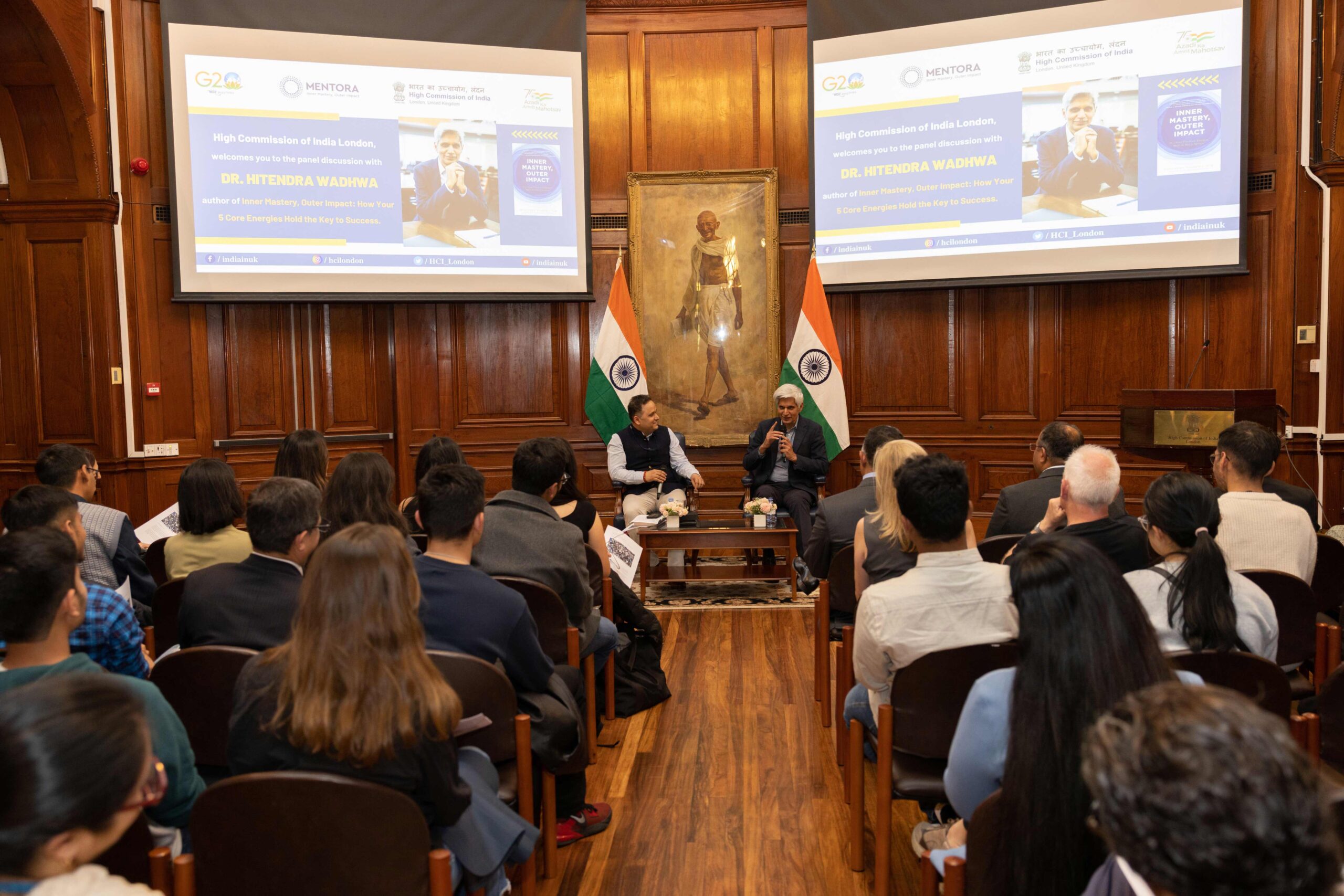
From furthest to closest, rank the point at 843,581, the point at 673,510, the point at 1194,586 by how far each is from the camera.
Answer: the point at 673,510 → the point at 843,581 → the point at 1194,586

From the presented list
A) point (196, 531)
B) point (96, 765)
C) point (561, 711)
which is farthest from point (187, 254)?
point (96, 765)

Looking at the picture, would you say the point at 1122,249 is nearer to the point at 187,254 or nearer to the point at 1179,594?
the point at 1179,594

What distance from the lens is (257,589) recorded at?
94.5 inches

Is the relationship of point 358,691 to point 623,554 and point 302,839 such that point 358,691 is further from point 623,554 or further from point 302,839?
point 623,554

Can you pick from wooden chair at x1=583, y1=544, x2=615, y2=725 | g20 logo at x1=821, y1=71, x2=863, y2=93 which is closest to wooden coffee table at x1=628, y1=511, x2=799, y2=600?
wooden chair at x1=583, y1=544, x2=615, y2=725

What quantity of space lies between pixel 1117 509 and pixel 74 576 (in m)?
3.04

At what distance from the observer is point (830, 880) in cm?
271

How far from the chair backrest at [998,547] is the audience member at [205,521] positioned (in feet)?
8.14

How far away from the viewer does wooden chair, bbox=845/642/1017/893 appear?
225cm

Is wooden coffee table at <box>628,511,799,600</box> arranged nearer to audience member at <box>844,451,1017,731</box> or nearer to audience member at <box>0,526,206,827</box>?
audience member at <box>844,451,1017,731</box>

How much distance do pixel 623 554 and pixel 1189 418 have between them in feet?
11.5

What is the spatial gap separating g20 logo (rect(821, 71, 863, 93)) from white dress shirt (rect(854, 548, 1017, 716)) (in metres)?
5.67

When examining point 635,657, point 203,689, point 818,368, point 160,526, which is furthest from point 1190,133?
point 203,689

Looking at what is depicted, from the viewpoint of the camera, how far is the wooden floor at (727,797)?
2734 mm
